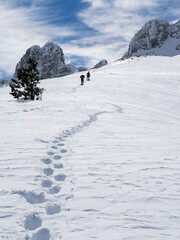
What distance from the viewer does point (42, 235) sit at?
3.13 metres

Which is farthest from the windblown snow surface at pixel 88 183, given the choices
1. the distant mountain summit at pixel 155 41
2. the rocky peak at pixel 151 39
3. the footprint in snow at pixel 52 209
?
the rocky peak at pixel 151 39

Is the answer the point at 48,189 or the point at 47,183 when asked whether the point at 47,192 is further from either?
the point at 47,183

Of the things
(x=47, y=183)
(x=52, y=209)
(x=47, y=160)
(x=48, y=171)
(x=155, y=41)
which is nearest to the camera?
(x=52, y=209)

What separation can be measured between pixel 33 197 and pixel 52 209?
1.74 ft

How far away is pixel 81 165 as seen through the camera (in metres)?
5.55

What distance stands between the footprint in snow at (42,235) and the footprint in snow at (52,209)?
45cm

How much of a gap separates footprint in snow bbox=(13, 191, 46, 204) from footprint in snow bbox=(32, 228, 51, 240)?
80cm

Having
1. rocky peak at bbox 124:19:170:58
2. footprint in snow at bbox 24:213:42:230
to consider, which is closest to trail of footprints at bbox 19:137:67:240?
footprint in snow at bbox 24:213:42:230

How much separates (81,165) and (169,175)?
85.7 inches

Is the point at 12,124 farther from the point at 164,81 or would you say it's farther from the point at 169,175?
the point at 164,81

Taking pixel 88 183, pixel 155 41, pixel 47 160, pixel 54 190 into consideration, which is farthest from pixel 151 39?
pixel 54 190

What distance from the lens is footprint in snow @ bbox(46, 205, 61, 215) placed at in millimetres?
3645

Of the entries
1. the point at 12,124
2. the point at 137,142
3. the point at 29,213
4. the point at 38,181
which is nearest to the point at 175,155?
the point at 137,142

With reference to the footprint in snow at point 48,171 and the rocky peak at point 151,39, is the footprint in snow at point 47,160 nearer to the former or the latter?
the footprint in snow at point 48,171
